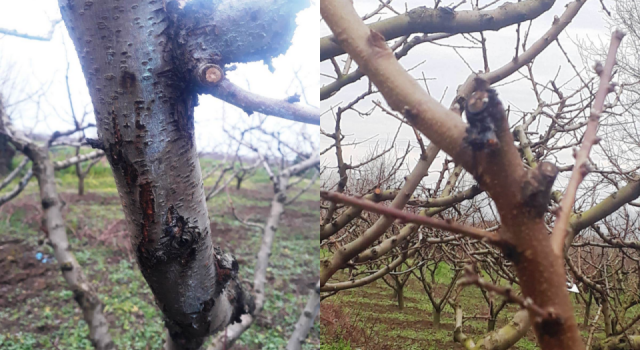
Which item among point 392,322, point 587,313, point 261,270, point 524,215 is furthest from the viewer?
point 392,322

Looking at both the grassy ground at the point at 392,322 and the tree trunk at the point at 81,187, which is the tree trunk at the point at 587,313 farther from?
the tree trunk at the point at 81,187

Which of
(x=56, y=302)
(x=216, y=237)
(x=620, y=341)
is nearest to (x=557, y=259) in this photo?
(x=620, y=341)

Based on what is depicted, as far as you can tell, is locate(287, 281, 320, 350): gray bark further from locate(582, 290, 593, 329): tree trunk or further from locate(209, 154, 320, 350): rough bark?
locate(582, 290, 593, 329): tree trunk

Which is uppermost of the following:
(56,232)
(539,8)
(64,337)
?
(539,8)

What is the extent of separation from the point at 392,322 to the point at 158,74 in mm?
1700

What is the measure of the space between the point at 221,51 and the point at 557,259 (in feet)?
0.80

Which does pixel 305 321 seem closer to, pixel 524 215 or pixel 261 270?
pixel 261 270

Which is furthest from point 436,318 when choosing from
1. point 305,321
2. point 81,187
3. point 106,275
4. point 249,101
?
point 81,187

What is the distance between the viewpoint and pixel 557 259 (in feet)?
0.60

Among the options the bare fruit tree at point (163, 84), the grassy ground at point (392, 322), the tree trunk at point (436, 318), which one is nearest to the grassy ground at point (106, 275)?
the grassy ground at point (392, 322)

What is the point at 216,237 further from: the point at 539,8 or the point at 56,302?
the point at 539,8

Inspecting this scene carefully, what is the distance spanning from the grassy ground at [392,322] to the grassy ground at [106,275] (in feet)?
0.62

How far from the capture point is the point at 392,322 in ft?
5.98

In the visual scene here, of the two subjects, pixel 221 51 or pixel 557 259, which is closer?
pixel 557 259
